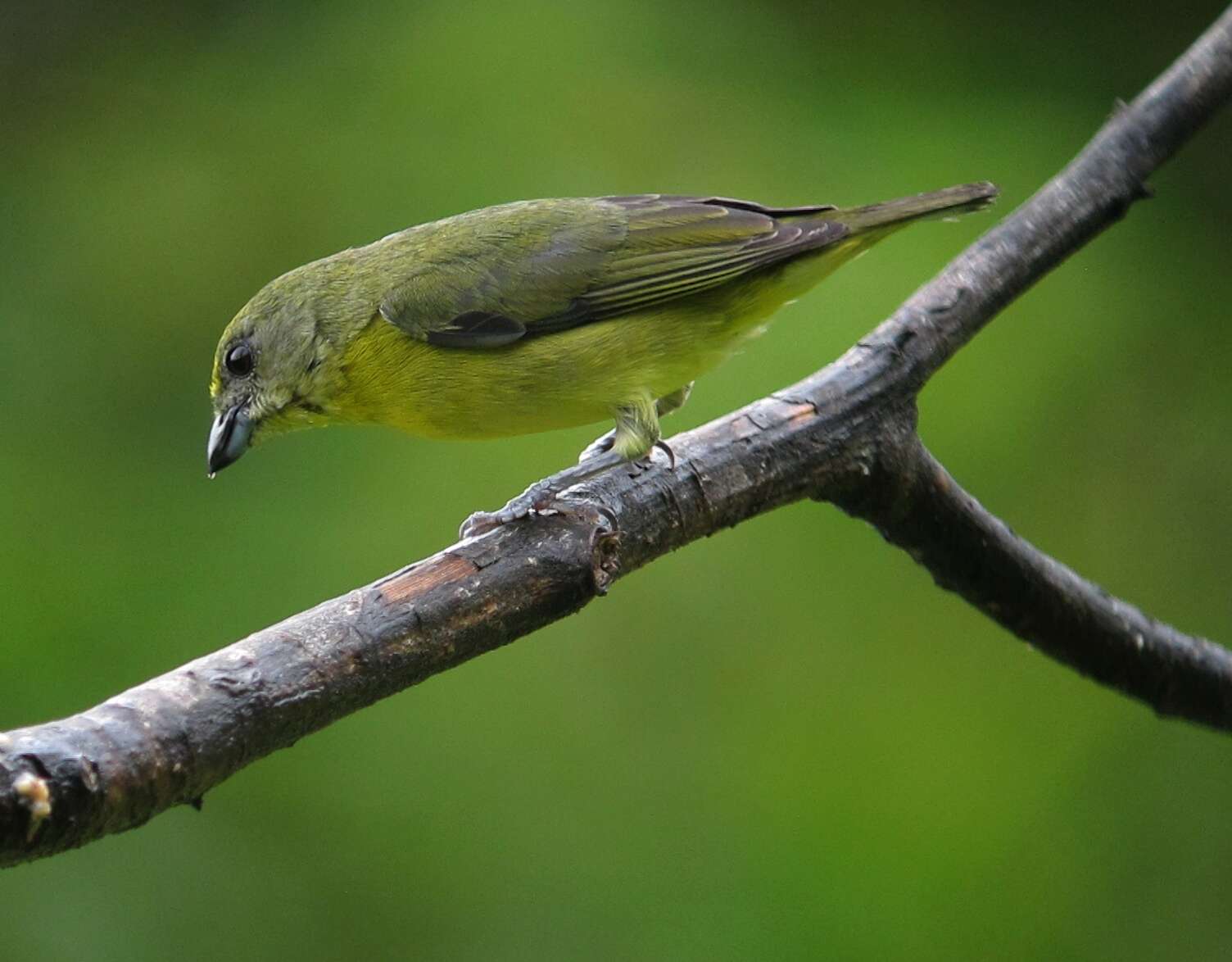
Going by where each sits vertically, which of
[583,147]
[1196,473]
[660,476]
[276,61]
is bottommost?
[1196,473]

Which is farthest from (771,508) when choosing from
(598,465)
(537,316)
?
(537,316)

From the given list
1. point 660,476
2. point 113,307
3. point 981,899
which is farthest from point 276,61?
point 981,899

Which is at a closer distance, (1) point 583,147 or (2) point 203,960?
(2) point 203,960

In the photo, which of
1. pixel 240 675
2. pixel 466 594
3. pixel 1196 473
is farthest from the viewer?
pixel 1196 473

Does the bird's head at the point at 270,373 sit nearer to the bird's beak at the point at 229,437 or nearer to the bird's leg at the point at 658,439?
the bird's beak at the point at 229,437

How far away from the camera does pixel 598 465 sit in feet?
11.2

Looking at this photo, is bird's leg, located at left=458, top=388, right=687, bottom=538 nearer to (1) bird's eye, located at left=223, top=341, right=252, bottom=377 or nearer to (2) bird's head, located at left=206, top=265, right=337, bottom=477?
(2) bird's head, located at left=206, top=265, right=337, bottom=477

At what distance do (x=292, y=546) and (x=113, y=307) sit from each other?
1139 millimetres

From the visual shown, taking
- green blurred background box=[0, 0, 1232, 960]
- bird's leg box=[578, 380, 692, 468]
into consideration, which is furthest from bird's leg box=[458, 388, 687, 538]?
green blurred background box=[0, 0, 1232, 960]

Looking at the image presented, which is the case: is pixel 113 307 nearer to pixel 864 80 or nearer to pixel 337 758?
pixel 337 758

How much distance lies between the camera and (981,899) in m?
4.36

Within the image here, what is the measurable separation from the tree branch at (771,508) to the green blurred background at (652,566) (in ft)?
3.54

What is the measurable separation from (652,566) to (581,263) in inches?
→ 49.7

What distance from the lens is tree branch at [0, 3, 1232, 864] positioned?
2.25m
